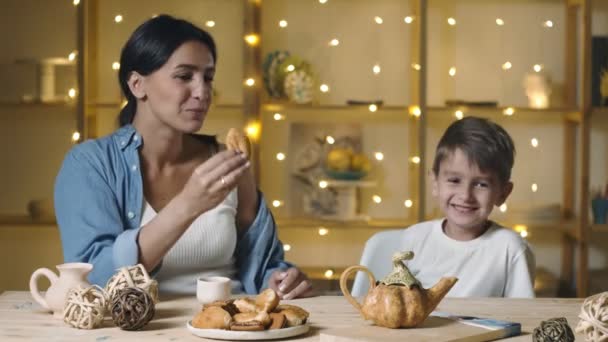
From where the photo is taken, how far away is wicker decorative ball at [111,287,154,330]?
1.95m

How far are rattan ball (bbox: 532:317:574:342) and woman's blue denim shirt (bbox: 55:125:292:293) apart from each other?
97cm

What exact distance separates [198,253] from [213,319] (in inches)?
28.2

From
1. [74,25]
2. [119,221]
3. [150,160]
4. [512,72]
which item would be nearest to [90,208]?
[119,221]

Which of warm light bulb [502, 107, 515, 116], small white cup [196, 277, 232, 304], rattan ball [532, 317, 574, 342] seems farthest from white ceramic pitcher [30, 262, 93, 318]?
warm light bulb [502, 107, 515, 116]

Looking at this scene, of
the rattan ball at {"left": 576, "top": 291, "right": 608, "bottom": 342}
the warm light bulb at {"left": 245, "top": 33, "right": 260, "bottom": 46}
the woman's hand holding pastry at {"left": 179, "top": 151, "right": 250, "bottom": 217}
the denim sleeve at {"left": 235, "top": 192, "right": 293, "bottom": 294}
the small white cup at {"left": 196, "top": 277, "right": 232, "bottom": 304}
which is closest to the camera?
the rattan ball at {"left": 576, "top": 291, "right": 608, "bottom": 342}

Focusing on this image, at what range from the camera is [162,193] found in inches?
106

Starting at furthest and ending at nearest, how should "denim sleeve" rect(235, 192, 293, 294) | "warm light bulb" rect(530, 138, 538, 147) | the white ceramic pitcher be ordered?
"warm light bulb" rect(530, 138, 538, 147), "denim sleeve" rect(235, 192, 293, 294), the white ceramic pitcher

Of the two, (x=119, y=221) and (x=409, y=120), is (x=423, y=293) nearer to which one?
(x=119, y=221)

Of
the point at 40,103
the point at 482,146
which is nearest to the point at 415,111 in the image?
the point at 40,103

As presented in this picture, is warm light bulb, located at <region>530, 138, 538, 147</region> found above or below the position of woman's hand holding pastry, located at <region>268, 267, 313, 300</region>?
above

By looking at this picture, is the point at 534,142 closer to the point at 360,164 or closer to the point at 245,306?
the point at 360,164

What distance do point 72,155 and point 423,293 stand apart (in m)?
1.06

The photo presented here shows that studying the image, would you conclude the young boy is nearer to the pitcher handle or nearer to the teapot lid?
Answer: the teapot lid

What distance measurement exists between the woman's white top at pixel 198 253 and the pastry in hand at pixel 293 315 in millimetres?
622
